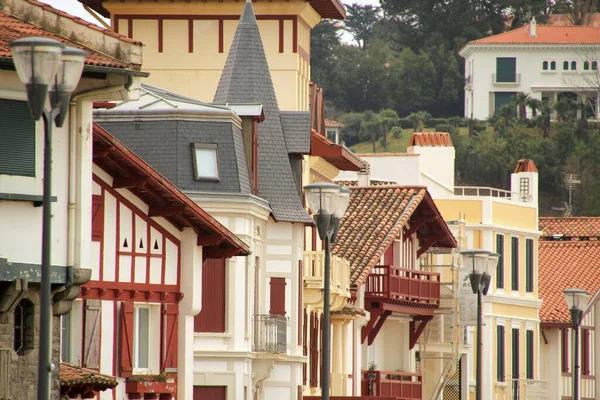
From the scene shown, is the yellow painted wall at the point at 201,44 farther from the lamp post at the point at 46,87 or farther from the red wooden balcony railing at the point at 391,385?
the lamp post at the point at 46,87

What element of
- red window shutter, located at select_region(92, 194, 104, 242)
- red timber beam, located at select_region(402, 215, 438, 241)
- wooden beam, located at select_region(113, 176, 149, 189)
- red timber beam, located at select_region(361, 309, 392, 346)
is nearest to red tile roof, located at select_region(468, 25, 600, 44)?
red timber beam, located at select_region(402, 215, 438, 241)

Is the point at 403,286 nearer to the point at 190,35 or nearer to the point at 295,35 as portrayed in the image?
the point at 295,35

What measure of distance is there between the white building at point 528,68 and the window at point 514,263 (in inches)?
4518

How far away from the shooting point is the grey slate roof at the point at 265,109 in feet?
144

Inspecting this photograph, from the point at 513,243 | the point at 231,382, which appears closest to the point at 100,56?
the point at 231,382

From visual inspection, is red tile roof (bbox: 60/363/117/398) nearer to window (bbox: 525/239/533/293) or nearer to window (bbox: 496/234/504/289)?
window (bbox: 496/234/504/289)

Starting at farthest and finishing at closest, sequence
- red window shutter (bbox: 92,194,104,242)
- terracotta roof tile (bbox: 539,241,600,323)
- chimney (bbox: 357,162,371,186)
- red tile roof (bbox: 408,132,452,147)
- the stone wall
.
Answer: terracotta roof tile (bbox: 539,241,600,323) → red tile roof (bbox: 408,132,452,147) → chimney (bbox: 357,162,371,186) → red window shutter (bbox: 92,194,104,242) → the stone wall

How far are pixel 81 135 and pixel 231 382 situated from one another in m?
13.1

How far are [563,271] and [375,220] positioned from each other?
888 inches

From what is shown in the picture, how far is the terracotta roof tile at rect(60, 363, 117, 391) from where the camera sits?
100ft

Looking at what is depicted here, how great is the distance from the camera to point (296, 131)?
148 ft

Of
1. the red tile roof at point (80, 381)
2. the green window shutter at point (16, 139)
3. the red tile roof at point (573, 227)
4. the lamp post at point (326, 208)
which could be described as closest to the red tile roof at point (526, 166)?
the red tile roof at point (573, 227)

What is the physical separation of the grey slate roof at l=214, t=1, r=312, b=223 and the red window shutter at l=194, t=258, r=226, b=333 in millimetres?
2493

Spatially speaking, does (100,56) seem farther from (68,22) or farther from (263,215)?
(263,215)
